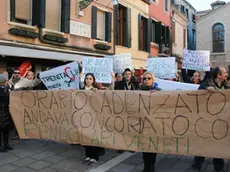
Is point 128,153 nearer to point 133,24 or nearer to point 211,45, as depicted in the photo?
point 133,24

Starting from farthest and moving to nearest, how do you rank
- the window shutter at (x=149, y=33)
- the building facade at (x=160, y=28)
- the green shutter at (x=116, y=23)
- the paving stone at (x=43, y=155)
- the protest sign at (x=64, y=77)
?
the building facade at (x=160, y=28) → the window shutter at (x=149, y=33) → the green shutter at (x=116, y=23) → the protest sign at (x=64, y=77) → the paving stone at (x=43, y=155)

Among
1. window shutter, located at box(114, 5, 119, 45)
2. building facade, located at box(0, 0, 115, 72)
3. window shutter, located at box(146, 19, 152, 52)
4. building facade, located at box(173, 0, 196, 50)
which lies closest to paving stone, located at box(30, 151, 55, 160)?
building facade, located at box(0, 0, 115, 72)

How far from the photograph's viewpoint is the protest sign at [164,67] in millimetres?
7320

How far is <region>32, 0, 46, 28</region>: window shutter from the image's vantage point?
9.75 meters

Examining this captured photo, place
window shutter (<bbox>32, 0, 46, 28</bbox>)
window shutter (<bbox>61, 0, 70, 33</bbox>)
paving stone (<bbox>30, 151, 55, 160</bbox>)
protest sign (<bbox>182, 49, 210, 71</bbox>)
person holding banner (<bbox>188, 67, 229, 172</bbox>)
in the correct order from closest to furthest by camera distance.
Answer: person holding banner (<bbox>188, 67, 229, 172</bbox>)
paving stone (<bbox>30, 151, 55, 160</bbox>)
protest sign (<bbox>182, 49, 210, 71</bbox>)
window shutter (<bbox>32, 0, 46, 28</bbox>)
window shutter (<bbox>61, 0, 70, 33</bbox>)

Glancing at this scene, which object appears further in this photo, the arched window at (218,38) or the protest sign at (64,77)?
the arched window at (218,38)

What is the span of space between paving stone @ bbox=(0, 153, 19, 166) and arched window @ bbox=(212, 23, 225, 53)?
28.3 meters

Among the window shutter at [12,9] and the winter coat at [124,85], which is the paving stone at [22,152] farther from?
the window shutter at [12,9]

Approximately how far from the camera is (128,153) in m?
5.70

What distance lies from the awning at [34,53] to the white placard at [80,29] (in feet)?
4.00

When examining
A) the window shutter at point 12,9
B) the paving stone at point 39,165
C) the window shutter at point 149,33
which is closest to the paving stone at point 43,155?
the paving stone at point 39,165

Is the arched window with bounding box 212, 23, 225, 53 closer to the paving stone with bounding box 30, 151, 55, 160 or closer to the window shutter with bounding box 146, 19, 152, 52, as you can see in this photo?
the window shutter with bounding box 146, 19, 152, 52

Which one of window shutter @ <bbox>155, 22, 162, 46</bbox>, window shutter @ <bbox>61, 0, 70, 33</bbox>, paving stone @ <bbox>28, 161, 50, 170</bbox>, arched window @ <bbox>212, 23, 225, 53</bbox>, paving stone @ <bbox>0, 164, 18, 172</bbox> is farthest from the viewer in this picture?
arched window @ <bbox>212, 23, 225, 53</bbox>

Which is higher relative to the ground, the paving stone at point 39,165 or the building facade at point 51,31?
the building facade at point 51,31
